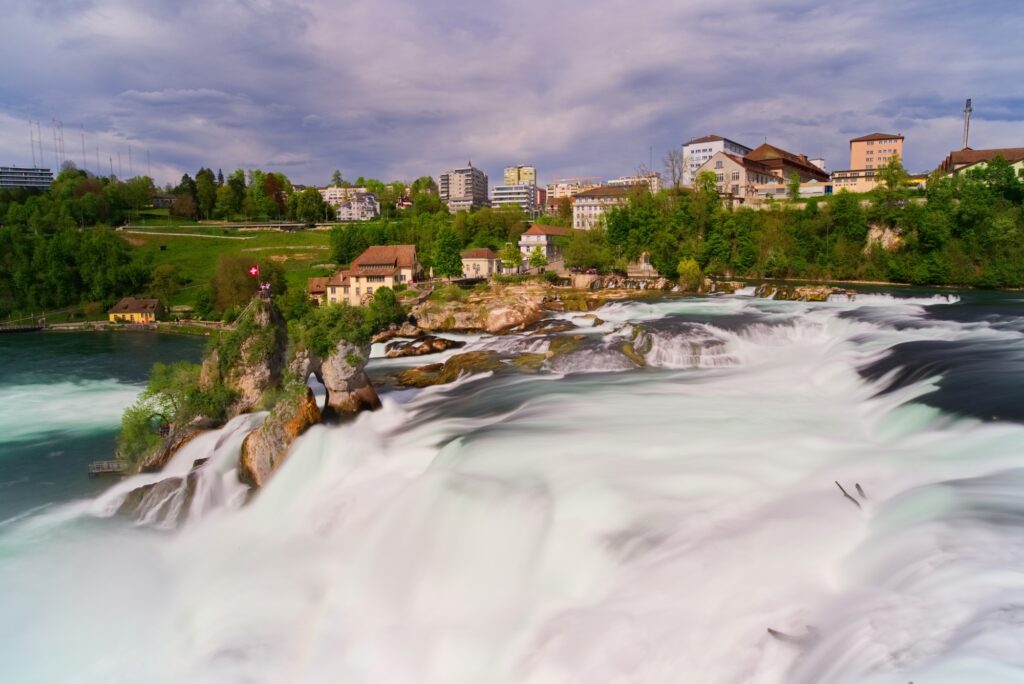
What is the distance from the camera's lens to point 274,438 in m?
16.5

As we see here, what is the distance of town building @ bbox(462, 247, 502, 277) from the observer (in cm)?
7100

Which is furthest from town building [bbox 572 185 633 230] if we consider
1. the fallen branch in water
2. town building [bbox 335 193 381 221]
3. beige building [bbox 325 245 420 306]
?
the fallen branch in water

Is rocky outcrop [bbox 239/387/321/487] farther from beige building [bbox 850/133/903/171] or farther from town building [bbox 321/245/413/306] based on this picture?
beige building [bbox 850/133/903/171]

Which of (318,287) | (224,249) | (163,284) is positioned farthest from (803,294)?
(224,249)

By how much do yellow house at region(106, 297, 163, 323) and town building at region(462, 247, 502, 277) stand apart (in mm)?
31179

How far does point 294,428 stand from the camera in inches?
669

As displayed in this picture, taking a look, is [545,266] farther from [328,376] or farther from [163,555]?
[163,555]

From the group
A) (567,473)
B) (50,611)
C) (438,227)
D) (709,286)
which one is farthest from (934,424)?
(438,227)

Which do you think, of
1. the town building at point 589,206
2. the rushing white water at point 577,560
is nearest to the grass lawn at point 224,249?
the town building at point 589,206

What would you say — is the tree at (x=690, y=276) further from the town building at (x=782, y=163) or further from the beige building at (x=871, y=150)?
the beige building at (x=871, y=150)

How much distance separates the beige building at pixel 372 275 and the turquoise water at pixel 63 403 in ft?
47.9

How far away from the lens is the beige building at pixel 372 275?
195 feet

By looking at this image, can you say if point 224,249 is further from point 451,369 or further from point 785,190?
point 451,369

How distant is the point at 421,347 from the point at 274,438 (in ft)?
54.0
